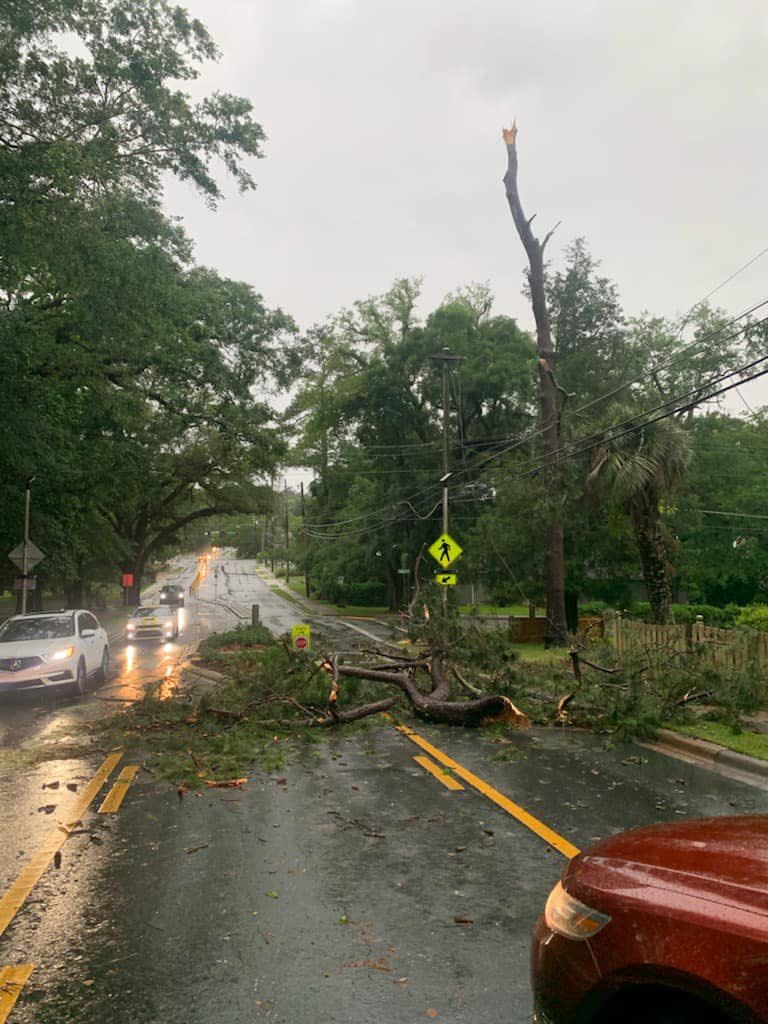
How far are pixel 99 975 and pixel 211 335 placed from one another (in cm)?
2342

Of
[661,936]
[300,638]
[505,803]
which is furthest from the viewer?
[300,638]

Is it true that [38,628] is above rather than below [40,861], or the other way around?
above

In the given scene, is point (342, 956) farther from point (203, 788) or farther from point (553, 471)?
point (553, 471)

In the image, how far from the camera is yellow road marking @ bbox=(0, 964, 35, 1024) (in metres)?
3.78

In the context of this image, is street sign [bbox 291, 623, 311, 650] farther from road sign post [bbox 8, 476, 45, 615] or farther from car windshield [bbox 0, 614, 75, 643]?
road sign post [bbox 8, 476, 45, 615]

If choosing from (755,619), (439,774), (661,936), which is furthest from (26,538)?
(661,936)

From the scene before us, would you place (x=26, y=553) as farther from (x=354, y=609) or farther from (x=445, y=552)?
(x=354, y=609)

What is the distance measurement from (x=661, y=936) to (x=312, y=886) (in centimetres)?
332

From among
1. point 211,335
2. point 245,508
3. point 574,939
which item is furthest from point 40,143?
point 245,508

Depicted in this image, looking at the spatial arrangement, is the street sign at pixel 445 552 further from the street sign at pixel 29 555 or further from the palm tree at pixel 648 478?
the street sign at pixel 29 555

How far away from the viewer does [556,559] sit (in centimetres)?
2445

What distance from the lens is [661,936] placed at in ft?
8.20

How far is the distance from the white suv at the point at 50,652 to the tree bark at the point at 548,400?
13.1m

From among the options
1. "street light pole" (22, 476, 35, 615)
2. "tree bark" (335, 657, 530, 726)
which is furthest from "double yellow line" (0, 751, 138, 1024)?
"street light pole" (22, 476, 35, 615)
